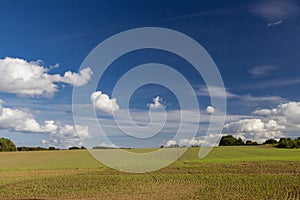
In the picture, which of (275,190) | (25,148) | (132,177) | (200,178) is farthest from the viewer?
(25,148)

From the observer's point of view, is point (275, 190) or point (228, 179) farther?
point (228, 179)

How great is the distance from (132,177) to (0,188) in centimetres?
1200

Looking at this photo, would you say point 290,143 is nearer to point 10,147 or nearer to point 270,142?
point 270,142

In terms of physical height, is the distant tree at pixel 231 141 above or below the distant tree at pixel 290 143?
above

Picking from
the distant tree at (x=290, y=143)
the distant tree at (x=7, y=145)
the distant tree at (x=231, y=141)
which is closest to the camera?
the distant tree at (x=290, y=143)

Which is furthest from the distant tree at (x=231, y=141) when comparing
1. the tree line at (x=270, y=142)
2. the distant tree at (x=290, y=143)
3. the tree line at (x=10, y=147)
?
the tree line at (x=10, y=147)

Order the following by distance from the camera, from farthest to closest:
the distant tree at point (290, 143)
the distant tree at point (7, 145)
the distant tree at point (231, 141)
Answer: the distant tree at point (231, 141) → the distant tree at point (7, 145) → the distant tree at point (290, 143)

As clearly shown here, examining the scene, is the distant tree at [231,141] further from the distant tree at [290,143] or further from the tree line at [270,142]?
the distant tree at [290,143]

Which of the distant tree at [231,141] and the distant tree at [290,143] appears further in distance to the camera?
the distant tree at [231,141]

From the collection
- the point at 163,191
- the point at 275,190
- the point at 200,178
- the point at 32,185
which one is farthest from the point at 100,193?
the point at 275,190

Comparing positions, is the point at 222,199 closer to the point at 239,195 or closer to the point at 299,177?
the point at 239,195

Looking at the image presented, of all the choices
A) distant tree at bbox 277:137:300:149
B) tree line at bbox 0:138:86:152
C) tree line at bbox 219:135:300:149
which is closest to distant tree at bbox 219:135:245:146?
tree line at bbox 219:135:300:149

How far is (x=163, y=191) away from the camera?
85.7 feet

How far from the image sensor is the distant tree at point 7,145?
10956cm
